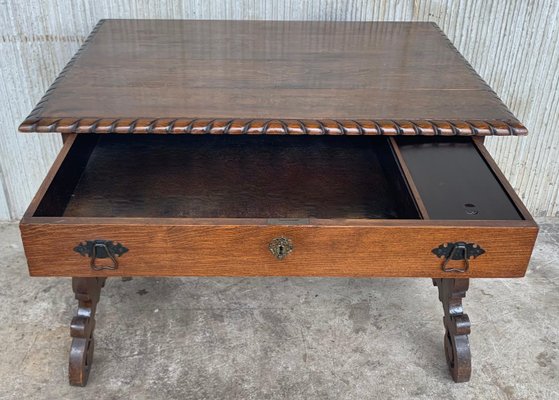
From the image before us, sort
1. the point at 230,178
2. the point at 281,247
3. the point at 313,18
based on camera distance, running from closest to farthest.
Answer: the point at 281,247, the point at 230,178, the point at 313,18

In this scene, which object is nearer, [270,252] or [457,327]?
[270,252]

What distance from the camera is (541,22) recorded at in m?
1.46

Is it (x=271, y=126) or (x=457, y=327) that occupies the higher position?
(x=271, y=126)

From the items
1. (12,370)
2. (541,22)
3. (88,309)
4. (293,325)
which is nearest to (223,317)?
(293,325)

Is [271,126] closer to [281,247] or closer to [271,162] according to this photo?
[281,247]

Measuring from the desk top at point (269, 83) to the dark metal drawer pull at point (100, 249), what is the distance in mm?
164

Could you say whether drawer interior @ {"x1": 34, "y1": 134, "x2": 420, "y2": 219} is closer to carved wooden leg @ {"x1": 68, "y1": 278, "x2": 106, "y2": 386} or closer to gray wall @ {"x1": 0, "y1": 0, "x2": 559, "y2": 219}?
carved wooden leg @ {"x1": 68, "y1": 278, "x2": 106, "y2": 386}

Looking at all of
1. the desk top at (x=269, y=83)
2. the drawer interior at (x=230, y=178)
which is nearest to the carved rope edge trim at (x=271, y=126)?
the desk top at (x=269, y=83)

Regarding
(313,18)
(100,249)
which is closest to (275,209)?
(100,249)

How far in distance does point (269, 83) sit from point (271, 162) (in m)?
0.20

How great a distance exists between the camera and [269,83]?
106cm

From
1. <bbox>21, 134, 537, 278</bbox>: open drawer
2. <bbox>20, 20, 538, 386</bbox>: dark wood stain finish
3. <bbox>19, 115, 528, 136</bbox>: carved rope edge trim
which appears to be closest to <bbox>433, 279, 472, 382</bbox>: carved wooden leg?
<bbox>20, 20, 538, 386</bbox>: dark wood stain finish

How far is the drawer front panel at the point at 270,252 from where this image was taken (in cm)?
88

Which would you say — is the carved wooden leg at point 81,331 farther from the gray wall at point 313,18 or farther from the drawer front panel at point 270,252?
the gray wall at point 313,18
